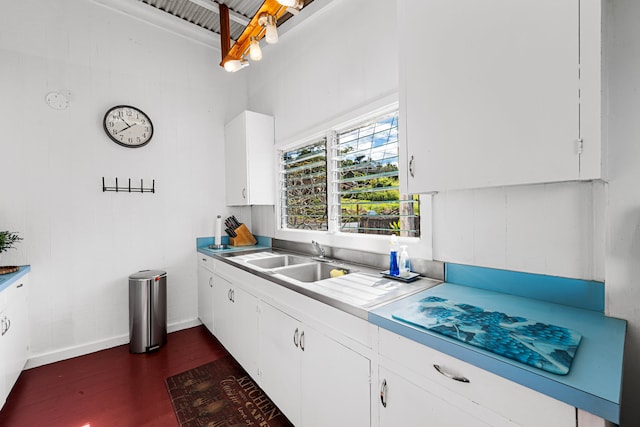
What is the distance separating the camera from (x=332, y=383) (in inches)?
53.3

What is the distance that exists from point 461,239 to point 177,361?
256cm

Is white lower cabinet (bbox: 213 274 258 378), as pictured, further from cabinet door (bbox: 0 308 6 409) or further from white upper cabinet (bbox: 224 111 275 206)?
cabinet door (bbox: 0 308 6 409)

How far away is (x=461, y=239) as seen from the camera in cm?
154

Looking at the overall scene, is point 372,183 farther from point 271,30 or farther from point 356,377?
point 356,377

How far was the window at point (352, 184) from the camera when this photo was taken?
193 cm


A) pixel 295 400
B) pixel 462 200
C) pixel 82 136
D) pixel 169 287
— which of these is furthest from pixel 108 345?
pixel 462 200

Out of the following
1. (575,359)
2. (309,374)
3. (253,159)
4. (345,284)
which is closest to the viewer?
(575,359)

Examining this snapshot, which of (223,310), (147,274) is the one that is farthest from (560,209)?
(147,274)

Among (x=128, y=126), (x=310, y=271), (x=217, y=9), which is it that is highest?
(x=217, y=9)

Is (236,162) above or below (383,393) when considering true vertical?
above

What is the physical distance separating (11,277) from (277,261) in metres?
1.90

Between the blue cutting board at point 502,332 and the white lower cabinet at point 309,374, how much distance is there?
0.35m

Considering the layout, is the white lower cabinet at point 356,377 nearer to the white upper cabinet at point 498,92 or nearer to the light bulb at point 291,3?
the white upper cabinet at point 498,92

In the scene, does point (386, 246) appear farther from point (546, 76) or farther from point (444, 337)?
point (546, 76)
